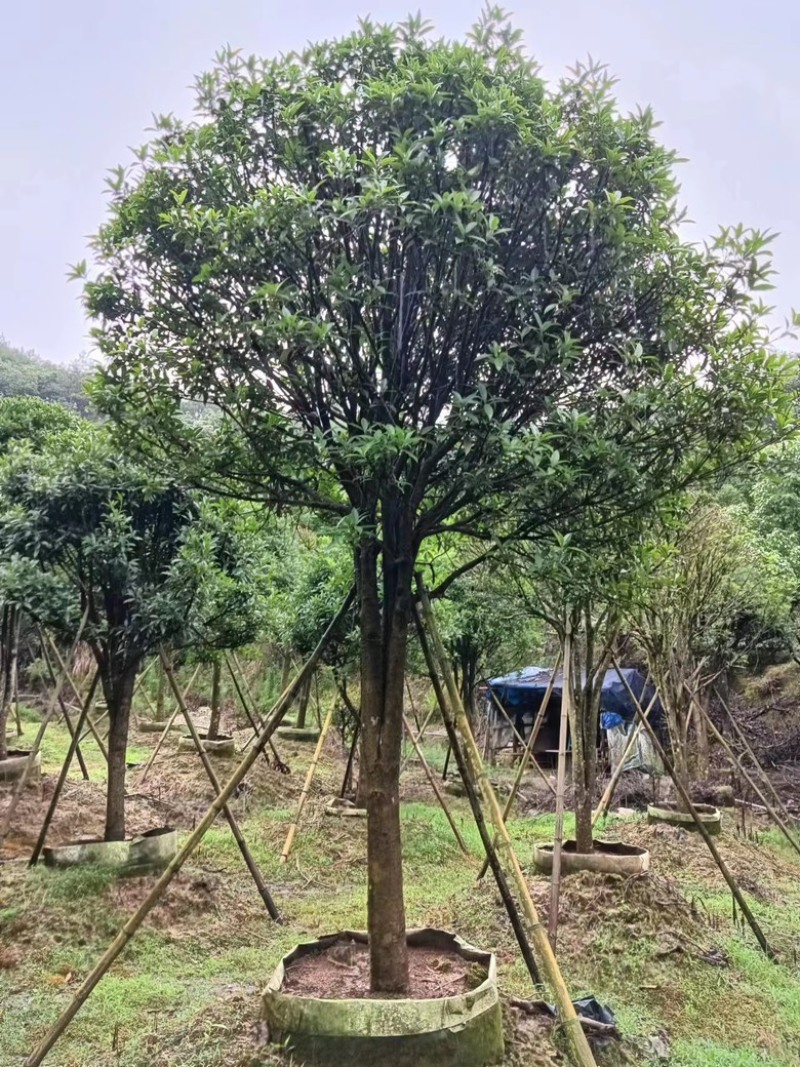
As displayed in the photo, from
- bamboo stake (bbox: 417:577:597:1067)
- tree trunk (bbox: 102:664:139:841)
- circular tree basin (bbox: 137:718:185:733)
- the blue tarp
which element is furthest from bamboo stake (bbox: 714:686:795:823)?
circular tree basin (bbox: 137:718:185:733)

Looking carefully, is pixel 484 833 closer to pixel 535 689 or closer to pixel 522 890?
pixel 522 890

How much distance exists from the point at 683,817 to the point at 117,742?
7.66 meters

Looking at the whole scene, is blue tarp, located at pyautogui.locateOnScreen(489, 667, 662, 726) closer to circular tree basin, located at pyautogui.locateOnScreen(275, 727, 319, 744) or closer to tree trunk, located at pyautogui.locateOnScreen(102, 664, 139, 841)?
circular tree basin, located at pyautogui.locateOnScreen(275, 727, 319, 744)

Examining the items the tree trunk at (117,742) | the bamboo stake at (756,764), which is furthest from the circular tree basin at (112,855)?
Answer: the bamboo stake at (756,764)

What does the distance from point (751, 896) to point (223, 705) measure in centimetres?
1941

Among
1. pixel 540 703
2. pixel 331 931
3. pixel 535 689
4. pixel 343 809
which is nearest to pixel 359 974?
pixel 331 931

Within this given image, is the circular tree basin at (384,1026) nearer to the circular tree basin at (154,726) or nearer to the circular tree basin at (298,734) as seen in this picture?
the circular tree basin at (298,734)

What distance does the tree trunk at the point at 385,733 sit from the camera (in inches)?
179

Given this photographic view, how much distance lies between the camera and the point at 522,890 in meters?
4.40

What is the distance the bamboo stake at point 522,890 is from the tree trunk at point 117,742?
13.2ft

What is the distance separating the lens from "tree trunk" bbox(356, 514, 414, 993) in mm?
4547

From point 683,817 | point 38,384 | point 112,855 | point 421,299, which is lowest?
point 683,817

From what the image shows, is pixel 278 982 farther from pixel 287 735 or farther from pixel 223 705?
pixel 223 705

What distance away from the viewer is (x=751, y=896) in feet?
28.0
